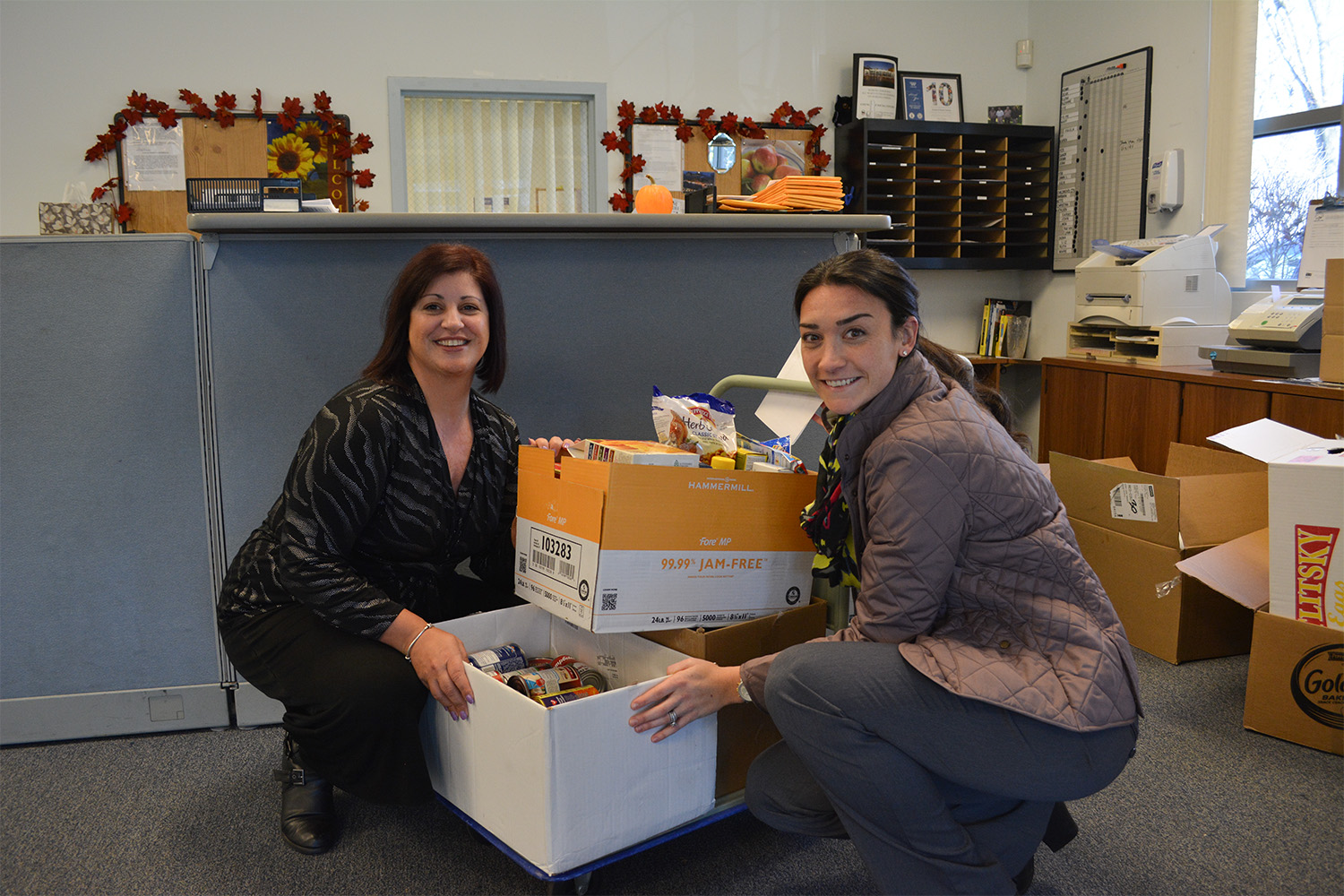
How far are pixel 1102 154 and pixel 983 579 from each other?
3.99 m

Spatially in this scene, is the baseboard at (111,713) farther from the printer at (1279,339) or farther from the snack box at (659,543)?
the printer at (1279,339)

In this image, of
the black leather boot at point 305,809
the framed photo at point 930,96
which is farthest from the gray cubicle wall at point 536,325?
the framed photo at point 930,96

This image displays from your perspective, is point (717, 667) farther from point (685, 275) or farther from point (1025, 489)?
point (685, 275)

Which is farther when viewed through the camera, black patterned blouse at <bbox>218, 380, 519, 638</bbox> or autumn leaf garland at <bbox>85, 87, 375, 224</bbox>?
autumn leaf garland at <bbox>85, 87, 375, 224</bbox>

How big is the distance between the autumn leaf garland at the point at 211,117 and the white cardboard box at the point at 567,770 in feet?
11.8

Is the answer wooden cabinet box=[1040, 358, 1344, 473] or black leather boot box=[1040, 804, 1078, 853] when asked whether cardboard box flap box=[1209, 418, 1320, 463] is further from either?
black leather boot box=[1040, 804, 1078, 853]

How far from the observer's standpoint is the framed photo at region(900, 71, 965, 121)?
16.0 feet

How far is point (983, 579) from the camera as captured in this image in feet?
4.22

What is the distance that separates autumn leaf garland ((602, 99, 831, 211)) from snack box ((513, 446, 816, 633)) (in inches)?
Answer: 132

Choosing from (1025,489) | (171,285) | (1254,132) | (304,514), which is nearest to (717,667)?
(1025,489)

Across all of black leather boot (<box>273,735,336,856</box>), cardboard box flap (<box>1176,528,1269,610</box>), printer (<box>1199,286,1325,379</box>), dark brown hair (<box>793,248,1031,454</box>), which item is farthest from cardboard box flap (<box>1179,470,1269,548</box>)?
black leather boot (<box>273,735,336,856</box>)

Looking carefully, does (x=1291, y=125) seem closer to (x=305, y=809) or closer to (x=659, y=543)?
(x=659, y=543)

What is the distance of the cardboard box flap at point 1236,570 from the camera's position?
2.29m

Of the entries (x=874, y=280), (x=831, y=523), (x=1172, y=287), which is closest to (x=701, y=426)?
(x=831, y=523)
